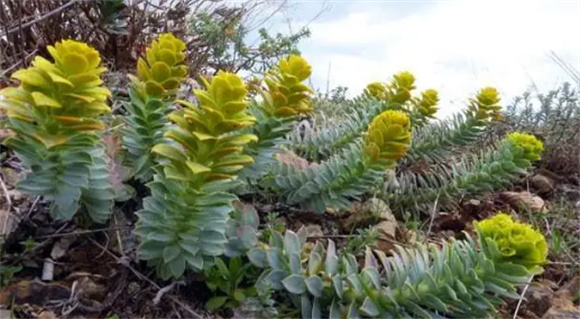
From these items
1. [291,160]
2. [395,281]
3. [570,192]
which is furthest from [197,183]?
[570,192]

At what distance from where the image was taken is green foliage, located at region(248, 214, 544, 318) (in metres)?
1.38

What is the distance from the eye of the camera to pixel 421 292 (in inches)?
54.5

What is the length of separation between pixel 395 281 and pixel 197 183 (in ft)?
1.60

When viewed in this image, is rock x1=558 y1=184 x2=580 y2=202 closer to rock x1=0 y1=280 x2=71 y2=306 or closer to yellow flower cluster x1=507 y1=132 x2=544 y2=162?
yellow flower cluster x1=507 y1=132 x2=544 y2=162

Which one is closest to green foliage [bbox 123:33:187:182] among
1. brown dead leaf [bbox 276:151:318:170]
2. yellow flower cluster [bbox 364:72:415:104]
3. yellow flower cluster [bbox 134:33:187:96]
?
yellow flower cluster [bbox 134:33:187:96]

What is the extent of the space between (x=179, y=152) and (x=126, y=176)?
12.9 inches

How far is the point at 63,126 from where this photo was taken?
1382 mm

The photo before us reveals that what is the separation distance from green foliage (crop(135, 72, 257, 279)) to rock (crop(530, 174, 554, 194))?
5.95 ft

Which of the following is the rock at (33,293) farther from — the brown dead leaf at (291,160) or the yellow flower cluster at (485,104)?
the yellow flower cluster at (485,104)

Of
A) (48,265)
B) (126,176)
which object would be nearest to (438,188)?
(126,176)

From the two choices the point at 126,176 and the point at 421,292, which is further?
the point at 126,176

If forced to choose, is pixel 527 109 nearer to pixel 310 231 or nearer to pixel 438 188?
pixel 438 188

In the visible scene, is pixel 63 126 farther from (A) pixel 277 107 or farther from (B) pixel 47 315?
(A) pixel 277 107

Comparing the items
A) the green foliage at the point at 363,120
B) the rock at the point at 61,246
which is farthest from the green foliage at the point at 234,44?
the rock at the point at 61,246
